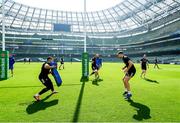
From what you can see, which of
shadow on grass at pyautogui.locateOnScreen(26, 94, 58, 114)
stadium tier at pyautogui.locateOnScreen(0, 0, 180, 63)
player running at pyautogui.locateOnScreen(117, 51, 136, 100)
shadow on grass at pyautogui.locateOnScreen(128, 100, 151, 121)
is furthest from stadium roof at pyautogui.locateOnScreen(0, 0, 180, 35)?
shadow on grass at pyautogui.locateOnScreen(26, 94, 58, 114)

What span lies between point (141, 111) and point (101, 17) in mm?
90797

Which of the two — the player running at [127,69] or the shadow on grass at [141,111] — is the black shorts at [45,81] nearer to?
the player running at [127,69]

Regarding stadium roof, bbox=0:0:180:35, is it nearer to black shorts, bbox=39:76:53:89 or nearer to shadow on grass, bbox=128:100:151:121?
black shorts, bbox=39:76:53:89

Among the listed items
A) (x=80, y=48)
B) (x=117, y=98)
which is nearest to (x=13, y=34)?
(x=80, y=48)

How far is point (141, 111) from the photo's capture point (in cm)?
773

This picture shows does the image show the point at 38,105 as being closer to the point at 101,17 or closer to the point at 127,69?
the point at 127,69

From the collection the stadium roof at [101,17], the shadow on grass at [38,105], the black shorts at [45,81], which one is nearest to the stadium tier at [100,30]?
the stadium roof at [101,17]

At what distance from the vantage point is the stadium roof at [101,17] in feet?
240

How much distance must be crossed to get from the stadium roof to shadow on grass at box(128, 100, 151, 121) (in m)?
62.8

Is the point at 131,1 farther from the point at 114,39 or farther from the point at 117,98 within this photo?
the point at 117,98

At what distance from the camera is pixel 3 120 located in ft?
21.7

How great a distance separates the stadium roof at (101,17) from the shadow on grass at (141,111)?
206ft

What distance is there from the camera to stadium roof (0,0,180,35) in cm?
7325

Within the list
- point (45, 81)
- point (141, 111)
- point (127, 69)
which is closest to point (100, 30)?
point (127, 69)
